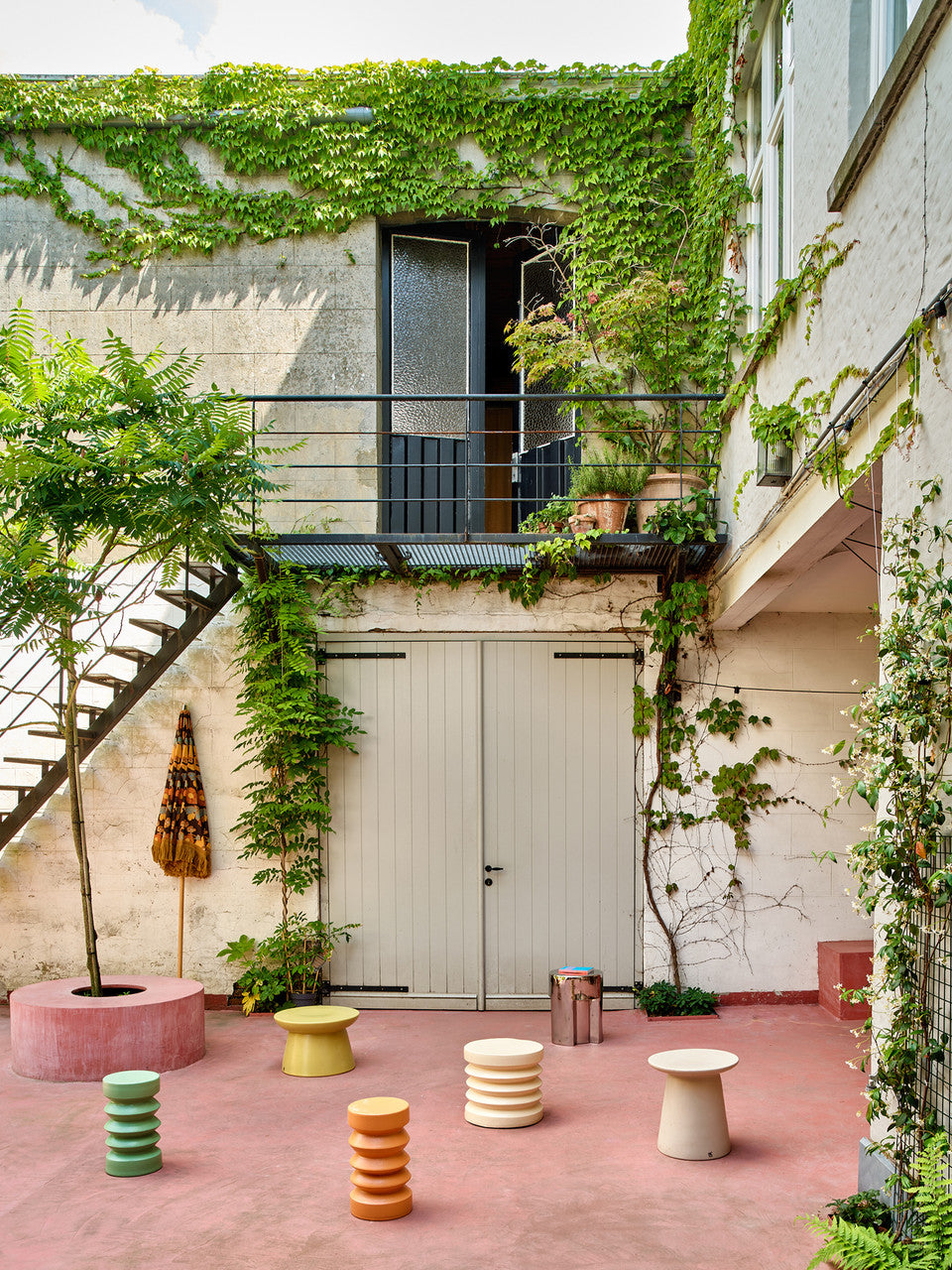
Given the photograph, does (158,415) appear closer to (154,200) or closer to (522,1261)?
(154,200)

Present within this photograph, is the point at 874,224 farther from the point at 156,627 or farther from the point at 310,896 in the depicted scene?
the point at 310,896

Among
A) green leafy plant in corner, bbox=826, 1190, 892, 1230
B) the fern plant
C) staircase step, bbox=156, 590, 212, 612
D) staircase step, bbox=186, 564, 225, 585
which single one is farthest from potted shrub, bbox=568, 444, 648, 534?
the fern plant

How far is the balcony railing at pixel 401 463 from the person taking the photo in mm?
7988

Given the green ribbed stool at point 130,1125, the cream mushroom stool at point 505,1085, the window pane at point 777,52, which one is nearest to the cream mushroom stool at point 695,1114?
the cream mushroom stool at point 505,1085

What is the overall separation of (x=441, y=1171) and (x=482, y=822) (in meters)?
3.35

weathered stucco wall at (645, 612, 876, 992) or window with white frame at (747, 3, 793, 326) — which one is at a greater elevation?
window with white frame at (747, 3, 793, 326)

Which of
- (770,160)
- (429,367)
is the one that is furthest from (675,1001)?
(770,160)

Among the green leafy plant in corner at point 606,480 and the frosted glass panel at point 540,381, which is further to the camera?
the frosted glass panel at point 540,381

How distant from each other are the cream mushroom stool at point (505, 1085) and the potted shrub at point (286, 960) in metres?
2.52

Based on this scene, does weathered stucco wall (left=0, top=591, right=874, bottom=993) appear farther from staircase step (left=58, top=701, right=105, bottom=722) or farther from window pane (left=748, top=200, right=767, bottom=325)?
window pane (left=748, top=200, right=767, bottom=325)

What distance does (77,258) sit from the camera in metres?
8.87

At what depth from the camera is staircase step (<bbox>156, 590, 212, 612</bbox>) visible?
25.0 ft

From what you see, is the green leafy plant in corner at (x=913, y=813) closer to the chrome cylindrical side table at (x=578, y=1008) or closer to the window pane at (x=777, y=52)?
the chrome cylindrical side table at (x=578, y=1008)

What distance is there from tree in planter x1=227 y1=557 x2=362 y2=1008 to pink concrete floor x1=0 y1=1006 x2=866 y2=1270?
3.13ft
